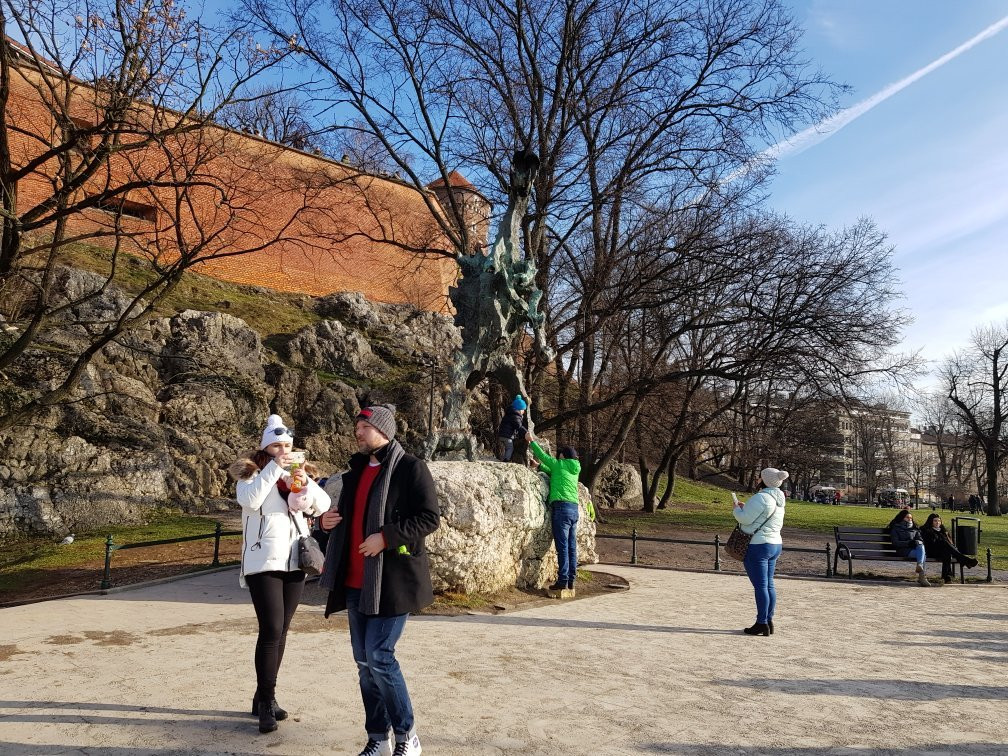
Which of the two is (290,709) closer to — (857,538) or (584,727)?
(584,727)

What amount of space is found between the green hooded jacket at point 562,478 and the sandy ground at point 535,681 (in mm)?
1305

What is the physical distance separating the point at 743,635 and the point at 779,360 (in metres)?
9.77

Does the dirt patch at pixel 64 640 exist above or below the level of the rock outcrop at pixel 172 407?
below

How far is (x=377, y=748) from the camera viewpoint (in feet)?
12.3

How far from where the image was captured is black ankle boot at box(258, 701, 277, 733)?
→ 411cm

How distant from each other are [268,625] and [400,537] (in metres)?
1.25

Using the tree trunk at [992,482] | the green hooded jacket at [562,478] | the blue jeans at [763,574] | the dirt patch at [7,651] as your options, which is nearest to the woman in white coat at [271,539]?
the dirt patch at [7,651]

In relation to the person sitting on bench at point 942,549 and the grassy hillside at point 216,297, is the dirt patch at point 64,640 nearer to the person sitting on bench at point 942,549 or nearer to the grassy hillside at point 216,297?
the person sitting on bench at point 942,549

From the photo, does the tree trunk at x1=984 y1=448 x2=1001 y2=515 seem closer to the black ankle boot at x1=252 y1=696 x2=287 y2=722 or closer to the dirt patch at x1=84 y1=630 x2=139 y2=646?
the dirt patch at x1=84 y1=630 x2=139 y2=646

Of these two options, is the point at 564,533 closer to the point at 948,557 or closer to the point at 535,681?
the point at 535,681

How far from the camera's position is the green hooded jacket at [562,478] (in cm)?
911

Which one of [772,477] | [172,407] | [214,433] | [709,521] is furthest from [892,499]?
[772,477]

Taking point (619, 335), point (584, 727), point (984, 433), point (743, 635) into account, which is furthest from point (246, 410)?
point (984, 433)

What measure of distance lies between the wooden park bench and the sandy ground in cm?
361
